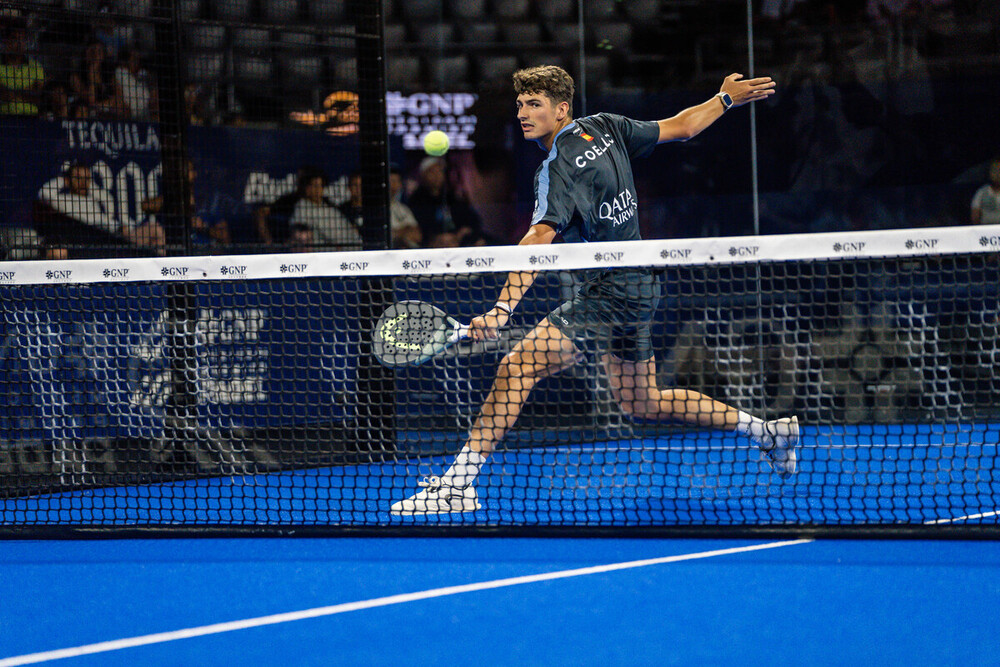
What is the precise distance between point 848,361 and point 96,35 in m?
4.83

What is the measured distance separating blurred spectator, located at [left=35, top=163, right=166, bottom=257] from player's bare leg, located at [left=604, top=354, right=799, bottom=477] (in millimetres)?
2469

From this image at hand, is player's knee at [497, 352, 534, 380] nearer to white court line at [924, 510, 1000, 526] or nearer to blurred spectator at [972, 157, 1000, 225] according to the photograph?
white court line at [924, 510, 1000, 526]

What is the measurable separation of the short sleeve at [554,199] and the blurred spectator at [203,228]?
6.90 ft

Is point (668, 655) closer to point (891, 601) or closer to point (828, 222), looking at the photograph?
point (891, 601)

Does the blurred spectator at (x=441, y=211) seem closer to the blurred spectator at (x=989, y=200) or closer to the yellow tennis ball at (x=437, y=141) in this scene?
the yellow tennis ball at (x=437, y=141)

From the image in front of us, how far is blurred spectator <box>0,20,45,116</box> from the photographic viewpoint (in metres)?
4.84

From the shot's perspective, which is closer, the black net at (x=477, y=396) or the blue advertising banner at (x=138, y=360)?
the black net at (x=477, y=396)

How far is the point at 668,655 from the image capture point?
8.28 feet

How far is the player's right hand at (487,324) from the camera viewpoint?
3803mm

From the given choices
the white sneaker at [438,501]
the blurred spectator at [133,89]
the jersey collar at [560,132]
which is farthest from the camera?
the blurred spectator at [133,89]

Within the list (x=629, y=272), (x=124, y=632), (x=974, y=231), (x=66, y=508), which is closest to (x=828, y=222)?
(x=629, y=272)

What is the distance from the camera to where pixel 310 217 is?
5902 mm

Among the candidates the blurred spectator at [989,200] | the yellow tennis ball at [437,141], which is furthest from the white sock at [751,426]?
the blurred spectator at [989,200]

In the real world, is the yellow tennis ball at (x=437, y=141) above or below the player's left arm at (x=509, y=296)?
above
